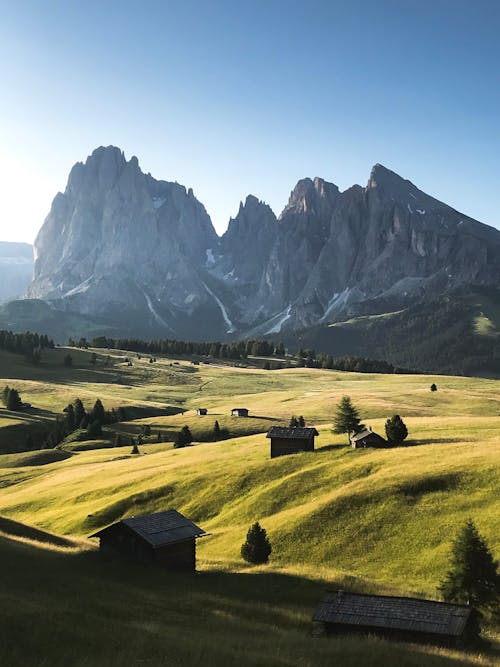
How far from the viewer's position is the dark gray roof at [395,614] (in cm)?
3134

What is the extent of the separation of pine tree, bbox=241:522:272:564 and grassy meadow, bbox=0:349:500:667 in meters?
1.23

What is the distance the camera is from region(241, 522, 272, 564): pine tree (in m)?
49.9

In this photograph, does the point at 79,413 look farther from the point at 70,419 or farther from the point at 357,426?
the point at 357,426

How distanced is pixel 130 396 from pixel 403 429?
4845 inches

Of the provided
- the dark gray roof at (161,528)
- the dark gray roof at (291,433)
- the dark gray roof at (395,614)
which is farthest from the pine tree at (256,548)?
the dark gray roof at (291,433)

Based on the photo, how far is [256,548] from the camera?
4997cm

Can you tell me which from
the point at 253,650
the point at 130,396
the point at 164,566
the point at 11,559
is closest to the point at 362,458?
the point at 164,566

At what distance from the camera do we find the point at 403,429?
78.9 metres

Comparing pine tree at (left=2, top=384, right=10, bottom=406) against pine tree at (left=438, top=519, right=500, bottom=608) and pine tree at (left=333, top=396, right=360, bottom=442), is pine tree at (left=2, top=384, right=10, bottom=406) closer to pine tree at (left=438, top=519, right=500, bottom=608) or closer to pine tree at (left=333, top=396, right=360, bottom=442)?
pine tree at (left=333, top=396, right=360, bottom=442)

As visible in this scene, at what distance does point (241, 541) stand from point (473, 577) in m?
22.9

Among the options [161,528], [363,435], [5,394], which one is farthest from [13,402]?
[161,528]

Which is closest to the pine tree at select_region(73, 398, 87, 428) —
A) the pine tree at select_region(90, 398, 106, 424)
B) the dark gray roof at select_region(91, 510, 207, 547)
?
the pine tree at select_region(90, 398, 106, 424)

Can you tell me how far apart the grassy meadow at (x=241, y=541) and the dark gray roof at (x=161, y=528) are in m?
2.25

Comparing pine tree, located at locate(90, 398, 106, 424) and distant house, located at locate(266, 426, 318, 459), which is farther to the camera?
pine tree, located at locate(90, 398, 106, 424)
